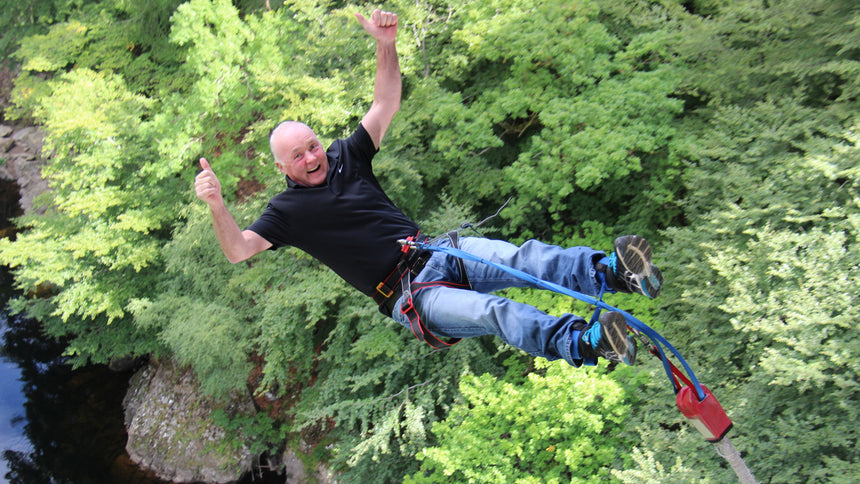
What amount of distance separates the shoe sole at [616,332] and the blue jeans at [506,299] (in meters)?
0.20

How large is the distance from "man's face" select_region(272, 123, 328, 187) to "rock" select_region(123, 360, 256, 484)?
7.58 metres

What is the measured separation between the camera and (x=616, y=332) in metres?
2.26

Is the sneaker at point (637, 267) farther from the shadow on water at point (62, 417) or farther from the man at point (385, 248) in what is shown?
the shadow on water at point (62, 417)

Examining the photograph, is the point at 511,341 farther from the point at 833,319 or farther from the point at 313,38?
the point at 313,38

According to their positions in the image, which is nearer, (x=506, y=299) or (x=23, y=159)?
(x=506, y=299)

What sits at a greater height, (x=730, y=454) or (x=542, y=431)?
(x=730, y=454)

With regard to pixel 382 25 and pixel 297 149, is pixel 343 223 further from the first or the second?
pixel 382 25

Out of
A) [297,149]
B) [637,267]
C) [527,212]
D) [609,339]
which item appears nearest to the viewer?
[609,339]

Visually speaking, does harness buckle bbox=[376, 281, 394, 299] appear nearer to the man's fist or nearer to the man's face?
the man's face

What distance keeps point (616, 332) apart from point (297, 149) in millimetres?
1880

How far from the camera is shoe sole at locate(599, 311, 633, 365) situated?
7.38 ft

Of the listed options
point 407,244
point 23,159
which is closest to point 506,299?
point 407,244

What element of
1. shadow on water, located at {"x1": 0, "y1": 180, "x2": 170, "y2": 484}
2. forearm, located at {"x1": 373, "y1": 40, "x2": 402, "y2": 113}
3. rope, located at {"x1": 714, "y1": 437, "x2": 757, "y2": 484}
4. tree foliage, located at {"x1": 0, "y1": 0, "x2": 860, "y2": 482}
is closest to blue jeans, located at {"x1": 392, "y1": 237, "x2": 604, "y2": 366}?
rope, located at {"x1": 714, "y1": 437, "x2": 757, "y2": 484}

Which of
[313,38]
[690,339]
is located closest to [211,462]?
[313,38]
